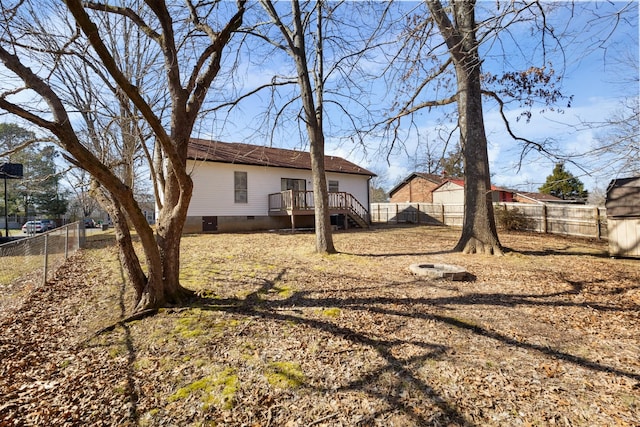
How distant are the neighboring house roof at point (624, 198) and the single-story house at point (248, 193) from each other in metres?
10.4

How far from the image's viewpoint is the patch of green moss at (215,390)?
8.00 ft

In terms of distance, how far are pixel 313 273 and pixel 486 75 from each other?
6740mm

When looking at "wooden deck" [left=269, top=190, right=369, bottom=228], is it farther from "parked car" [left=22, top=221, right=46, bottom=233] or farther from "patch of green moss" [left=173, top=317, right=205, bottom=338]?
"parked car" [left=22, top=221, right=46, bottom=233]

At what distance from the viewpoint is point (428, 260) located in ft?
24.1

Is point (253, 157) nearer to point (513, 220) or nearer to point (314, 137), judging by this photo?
point (314, 137)

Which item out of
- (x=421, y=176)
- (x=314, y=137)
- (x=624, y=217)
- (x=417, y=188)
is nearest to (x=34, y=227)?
(x=314, y=137)

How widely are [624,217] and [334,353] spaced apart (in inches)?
339

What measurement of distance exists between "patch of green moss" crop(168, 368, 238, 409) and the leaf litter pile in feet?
0.04

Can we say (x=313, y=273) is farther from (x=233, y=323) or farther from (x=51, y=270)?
(x=51, y=270)

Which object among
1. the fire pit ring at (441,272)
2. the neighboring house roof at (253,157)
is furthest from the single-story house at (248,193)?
the fire pit ring at (441,272)

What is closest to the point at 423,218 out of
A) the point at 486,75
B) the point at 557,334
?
the point at 486,75

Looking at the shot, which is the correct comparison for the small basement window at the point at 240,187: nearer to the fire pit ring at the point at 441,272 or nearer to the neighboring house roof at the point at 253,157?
the neighboring house roof at the point at 253,157

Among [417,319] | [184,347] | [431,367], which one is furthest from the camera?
[417,319]

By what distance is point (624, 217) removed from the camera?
7355 millimetres
